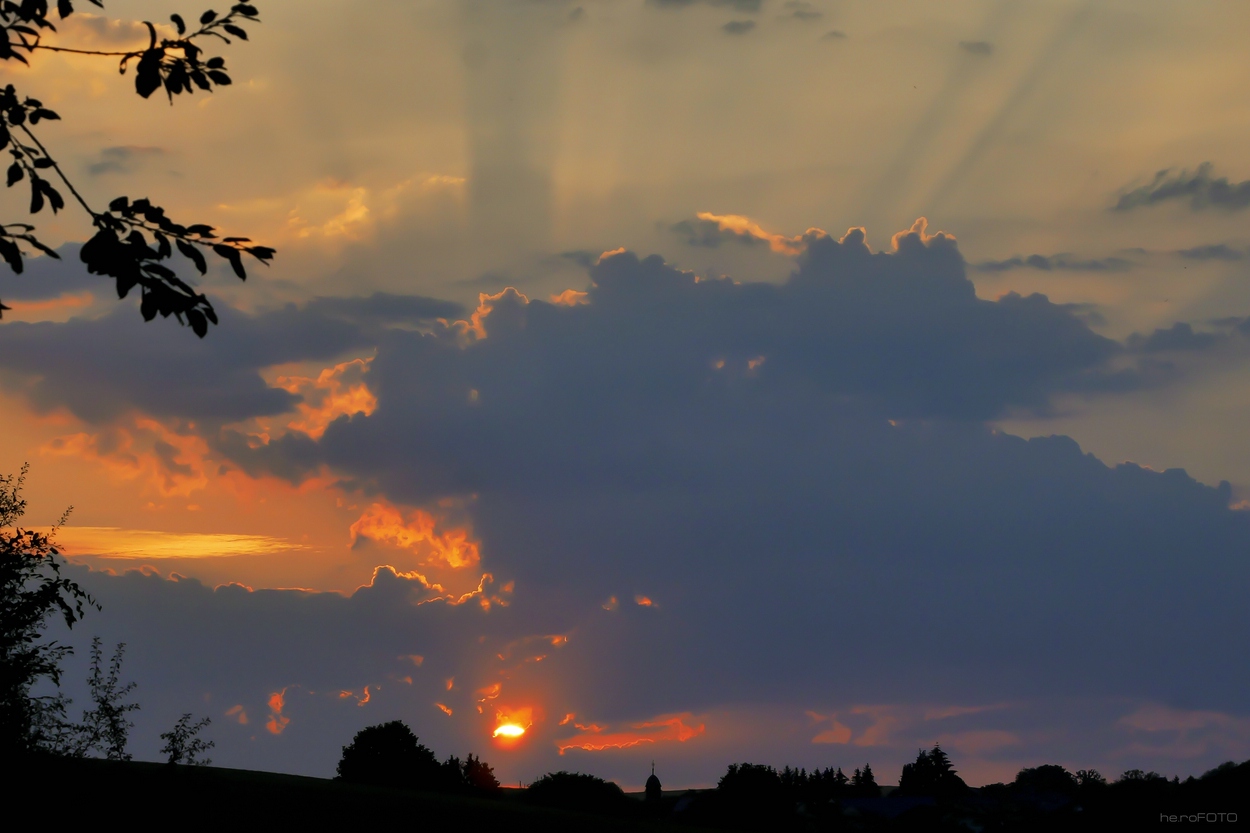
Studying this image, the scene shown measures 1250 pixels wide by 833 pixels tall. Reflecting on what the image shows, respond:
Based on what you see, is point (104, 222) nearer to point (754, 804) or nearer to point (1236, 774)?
point (1236, 774)

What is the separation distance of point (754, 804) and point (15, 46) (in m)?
146

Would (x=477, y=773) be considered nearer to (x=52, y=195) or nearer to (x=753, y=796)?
(x=753, y=796)

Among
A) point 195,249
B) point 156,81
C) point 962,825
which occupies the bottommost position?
point 962,825

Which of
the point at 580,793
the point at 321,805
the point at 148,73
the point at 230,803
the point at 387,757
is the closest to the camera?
the point at 148,73

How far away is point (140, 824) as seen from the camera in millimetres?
36062

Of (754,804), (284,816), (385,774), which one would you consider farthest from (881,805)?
(284,816)

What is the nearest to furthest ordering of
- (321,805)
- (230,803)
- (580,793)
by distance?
1. (230,803)
2. (321,805)
3. (580,793)

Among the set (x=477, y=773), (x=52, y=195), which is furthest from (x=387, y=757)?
(x=52, y=195)

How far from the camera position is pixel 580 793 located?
94562 mm

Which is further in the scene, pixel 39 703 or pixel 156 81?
pixel 39 703

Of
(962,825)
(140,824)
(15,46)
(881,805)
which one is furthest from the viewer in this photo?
(881,805)

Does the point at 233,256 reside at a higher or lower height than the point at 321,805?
higher

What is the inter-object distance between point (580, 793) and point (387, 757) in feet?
203

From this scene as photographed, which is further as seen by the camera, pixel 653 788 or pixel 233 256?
pixel 653 788
